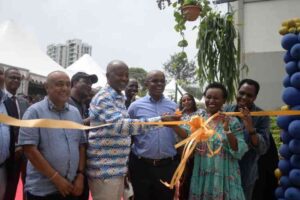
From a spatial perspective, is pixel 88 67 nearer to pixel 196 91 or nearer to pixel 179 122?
pixel 196 91

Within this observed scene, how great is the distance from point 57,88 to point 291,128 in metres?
1.88

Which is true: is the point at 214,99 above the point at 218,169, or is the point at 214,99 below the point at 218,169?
above

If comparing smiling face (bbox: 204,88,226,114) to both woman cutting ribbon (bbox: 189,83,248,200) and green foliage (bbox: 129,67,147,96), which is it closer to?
woman cutting ribbon (bbox: 189,83,248,200)

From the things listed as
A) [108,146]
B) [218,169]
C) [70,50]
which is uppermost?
[70,50]

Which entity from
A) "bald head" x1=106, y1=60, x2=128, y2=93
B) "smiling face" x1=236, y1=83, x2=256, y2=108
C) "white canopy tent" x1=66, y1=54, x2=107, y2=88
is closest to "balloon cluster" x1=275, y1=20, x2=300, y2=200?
"smiling face" x1=236, y1=83, x2=256, y2=108

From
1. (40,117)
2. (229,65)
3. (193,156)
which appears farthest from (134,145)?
(229,65)

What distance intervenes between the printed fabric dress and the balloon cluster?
0.37 m

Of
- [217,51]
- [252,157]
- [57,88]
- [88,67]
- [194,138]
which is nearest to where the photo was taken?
[194,138]

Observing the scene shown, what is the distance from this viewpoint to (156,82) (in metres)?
→ 3.47

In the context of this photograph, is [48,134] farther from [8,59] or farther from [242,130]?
[8,59]

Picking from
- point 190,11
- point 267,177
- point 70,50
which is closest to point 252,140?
point 267,177

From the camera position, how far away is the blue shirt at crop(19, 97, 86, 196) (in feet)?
8.09

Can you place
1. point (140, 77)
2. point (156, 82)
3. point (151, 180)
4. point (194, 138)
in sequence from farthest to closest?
point (140, 77) → point (156, 82) → point (151, 180) → point (194, 138)

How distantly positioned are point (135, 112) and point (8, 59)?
873 centimetres
